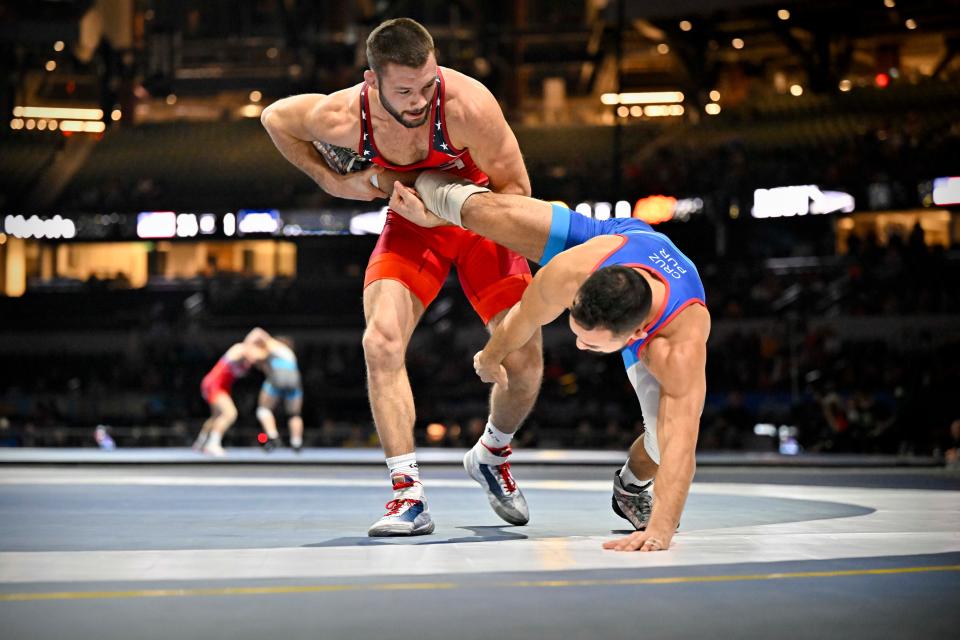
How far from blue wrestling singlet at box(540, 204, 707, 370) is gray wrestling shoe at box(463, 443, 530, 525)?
2.65ft

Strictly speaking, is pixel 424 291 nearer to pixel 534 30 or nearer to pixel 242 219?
pixel 242 219

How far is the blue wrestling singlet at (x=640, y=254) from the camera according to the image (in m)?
3.40

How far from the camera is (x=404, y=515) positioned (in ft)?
12.7

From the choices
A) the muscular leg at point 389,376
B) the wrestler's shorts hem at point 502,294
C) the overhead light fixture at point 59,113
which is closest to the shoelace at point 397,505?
the muscular leg at point 389,376

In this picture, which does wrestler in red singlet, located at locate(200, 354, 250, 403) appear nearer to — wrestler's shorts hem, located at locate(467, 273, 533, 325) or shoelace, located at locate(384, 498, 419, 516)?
wrestler's shorts hem, located at locate(467, 273, 533, 325)

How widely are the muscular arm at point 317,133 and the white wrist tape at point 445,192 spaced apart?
22cm

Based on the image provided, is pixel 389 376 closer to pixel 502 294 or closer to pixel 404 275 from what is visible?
pixel 404 275

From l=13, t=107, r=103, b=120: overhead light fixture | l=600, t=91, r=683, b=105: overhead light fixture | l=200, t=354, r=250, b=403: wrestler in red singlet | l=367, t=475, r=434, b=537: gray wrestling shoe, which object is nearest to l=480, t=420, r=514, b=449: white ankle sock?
l=367, t=475, r=434, b=537: gray wrestling shoe

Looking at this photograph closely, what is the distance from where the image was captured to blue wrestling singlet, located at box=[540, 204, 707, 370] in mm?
3400

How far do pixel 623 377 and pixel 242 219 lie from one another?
8.69 metres

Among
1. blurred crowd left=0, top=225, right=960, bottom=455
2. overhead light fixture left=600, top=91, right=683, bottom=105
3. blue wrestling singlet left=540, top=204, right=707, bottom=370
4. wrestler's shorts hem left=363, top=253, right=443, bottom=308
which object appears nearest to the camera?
blue wrestling singlet left=540, top=204, right=707, bottom=370

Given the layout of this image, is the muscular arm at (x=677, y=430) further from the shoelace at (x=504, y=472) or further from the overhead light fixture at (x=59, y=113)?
the overhead light fixture at (x=59, y=113)

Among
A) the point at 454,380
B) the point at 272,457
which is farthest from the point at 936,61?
the point at 272,457

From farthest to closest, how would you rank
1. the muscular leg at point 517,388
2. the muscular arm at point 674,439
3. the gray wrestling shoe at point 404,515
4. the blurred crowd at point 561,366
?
the blurred crowd at point 561,366, the muscular leg at point 517,388, the gray wrestling shoe at point 404,515, the muscular arm at point 674,439
